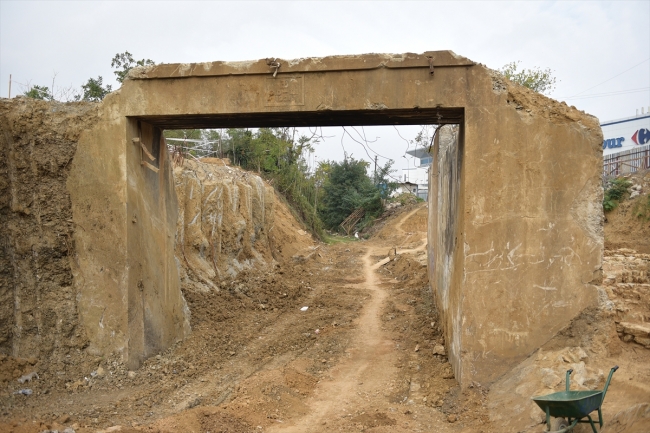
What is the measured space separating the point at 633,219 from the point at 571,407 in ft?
55.3

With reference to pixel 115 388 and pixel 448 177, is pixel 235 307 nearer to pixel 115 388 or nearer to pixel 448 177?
pixel 115 388

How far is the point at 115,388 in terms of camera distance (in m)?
6.46

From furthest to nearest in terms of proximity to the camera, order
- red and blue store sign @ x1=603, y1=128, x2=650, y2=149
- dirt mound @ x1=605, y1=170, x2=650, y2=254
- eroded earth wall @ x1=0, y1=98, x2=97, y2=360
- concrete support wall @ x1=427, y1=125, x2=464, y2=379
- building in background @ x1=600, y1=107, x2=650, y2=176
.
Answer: red and blue store sign @ x1=603, y1=128, x2=650, y2=149 < building in background @ x1=600, y1=107, x2=650, y2=176 < dirt mound @ x1=605, y1=170, x2=650, y2=254 < eroded earth wall @ x1=0, y1=98, x2=97, y2=360 < concrete support wall @ x1=427, y1=125, x2=464, y2=379

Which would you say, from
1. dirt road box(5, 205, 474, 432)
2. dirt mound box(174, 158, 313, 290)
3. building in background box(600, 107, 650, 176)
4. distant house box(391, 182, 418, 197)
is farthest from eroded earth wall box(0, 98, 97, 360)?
distant house box(391, 182, 418, 197)

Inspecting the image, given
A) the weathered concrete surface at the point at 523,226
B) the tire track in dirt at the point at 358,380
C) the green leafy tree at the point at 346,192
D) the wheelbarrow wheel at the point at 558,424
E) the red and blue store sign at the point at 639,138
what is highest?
the red and blue store sign at the point at 639,138

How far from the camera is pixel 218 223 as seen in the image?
1290cm

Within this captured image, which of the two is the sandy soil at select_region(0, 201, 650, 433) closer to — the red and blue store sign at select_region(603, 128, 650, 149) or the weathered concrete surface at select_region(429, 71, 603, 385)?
the weathered concrete surface at select_region(429, 71, 603, 385)

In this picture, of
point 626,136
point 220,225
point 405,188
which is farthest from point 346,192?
point 220,225

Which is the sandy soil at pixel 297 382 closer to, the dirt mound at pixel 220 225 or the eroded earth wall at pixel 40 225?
the eroded earth wall at pixel 40 225

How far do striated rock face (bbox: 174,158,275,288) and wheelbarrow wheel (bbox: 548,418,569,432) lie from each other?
7.74 metres

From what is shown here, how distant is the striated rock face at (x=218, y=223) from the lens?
1161 centimetres

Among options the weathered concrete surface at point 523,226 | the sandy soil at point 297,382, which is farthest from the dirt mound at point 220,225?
the weathered concrete surface at point 523,226

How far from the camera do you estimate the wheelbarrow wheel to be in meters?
4.65

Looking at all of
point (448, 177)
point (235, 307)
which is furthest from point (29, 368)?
point (448, 177)
